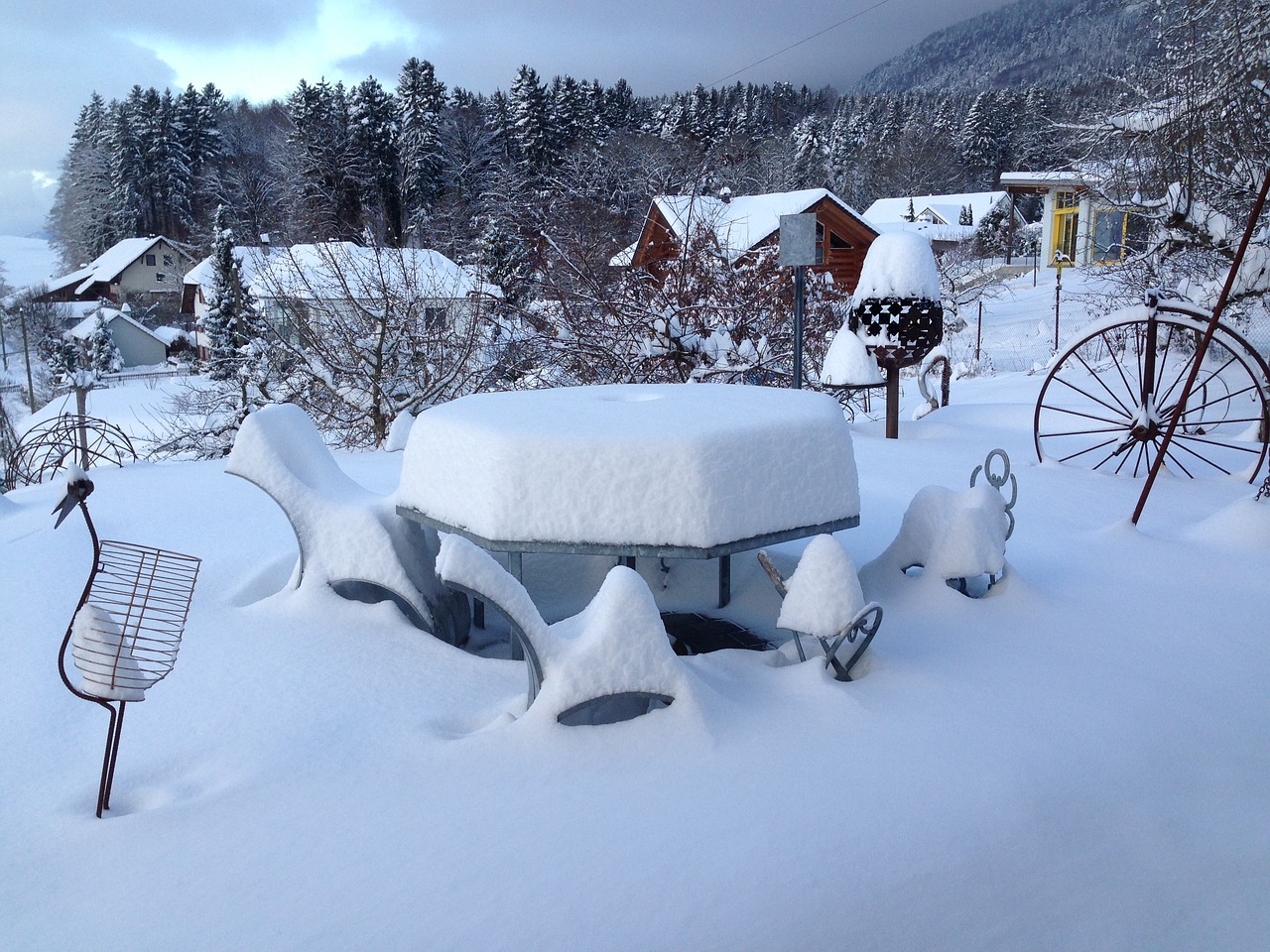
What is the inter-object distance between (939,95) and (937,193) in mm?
16684

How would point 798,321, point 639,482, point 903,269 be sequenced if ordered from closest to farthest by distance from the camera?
point 639,482 < point 798,321 < point 903,269

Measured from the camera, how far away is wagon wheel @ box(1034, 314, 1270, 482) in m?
5.25

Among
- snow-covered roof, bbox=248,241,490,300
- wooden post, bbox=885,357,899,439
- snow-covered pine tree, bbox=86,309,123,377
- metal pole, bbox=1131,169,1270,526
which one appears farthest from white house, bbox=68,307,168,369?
metal pole, bbox=1131,169,1270,526

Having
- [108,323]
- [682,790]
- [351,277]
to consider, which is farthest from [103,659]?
[108,323]

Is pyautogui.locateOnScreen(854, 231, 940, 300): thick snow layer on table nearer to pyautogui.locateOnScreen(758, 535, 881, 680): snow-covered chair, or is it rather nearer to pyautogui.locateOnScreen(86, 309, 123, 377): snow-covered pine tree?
pyautogui.locateOnScreen(758, 535, 881, 680): snow-covered chair

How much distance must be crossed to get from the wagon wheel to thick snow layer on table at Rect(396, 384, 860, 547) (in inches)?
91.3

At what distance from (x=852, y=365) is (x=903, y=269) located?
75 cm

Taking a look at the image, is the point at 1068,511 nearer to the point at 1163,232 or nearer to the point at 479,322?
the point at 1163,232

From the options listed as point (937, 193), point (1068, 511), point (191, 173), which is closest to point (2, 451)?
point (1068, 511)

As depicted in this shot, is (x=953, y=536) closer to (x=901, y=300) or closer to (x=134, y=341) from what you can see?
(x=901, y=300)

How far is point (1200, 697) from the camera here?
271 cm

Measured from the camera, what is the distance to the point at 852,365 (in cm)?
669

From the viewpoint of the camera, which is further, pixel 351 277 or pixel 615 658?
pixel 351 277

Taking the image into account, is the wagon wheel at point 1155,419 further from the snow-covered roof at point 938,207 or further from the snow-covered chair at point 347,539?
the snow-covered roof at point 938,207
